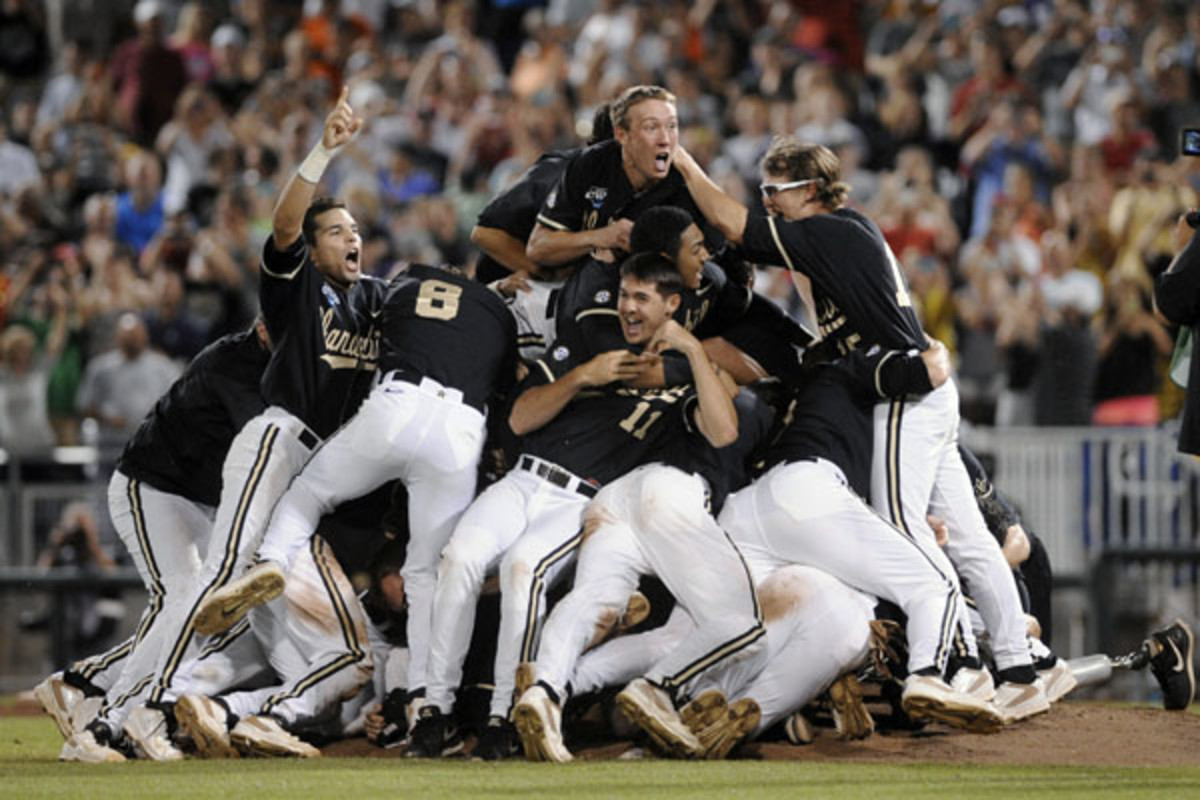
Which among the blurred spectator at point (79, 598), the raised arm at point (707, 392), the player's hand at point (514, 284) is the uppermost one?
the player's hand at point (514, 284)

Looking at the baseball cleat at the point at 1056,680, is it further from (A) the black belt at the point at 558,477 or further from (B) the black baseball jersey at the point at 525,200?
(B) the black baseball jersey at the point at 525,200

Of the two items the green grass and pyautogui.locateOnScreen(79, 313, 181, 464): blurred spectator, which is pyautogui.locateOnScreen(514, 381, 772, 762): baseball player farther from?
pyautogui.locateOnScreen(79, 313, 181, 464): blurred spectator

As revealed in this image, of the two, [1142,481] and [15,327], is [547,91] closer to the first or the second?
[15,327]

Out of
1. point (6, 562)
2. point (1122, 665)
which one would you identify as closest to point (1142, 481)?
point (1122, 665)

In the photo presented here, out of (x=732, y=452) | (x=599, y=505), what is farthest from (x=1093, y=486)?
(x=599, y=505)

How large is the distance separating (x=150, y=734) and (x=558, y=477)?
1875mm

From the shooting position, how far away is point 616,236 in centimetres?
880

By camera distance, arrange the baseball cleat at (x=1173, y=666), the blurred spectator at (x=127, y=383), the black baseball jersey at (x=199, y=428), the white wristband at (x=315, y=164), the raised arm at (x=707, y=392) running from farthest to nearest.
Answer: the blurred spectator at (x=127, y=383) < the baseball cleat at (x=1173, y=666) < the black baseball jersey at (x=199, y=428) < the white wristband at (x=315, y=164) < the raised arm at (x=707, y=392)

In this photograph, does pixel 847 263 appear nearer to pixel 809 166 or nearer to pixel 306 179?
pixel 809 166

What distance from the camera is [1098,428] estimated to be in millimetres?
A: 12828

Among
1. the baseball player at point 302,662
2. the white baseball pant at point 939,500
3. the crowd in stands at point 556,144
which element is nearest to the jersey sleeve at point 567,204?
the white baseball pant at point 939,500

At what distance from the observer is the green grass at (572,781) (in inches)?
270

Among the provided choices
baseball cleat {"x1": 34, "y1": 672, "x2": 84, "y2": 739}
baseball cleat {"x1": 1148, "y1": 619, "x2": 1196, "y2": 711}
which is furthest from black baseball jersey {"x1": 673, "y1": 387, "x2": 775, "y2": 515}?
baseball cleat {"x1": 34, "y1": 672, "x2": 84, "y2": 739}

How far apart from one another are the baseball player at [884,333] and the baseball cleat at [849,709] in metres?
0.48
